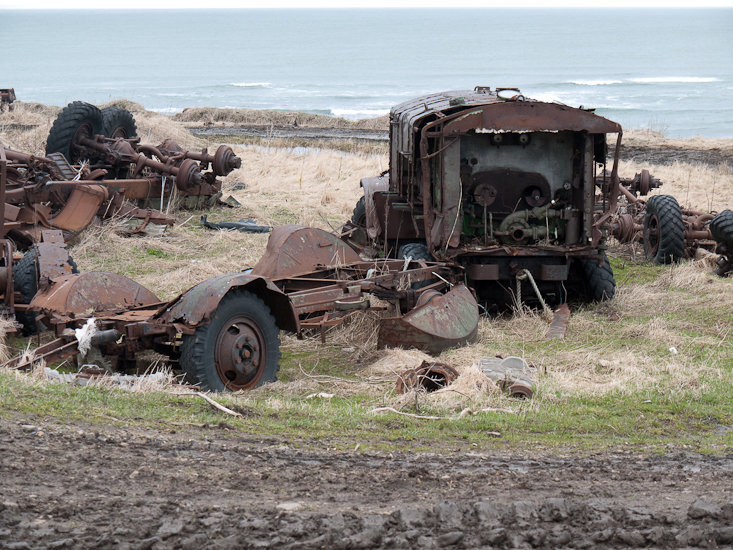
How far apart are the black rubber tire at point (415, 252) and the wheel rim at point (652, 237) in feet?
13.6

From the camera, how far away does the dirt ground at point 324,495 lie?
4340 mm

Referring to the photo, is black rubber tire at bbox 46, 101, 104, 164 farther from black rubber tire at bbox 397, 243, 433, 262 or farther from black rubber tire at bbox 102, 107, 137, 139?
black rubber tire at bbox 397, 243, 433, 262

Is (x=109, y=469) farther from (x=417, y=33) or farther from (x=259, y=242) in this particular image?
(x=417, y=33)

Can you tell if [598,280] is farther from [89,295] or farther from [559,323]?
[89,295]

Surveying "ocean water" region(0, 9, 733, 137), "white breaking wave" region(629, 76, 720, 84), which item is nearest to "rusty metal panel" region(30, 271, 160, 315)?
"ocean water" region(0, 9, 733, 137)

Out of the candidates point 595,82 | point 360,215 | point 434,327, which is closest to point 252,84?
point 595,82

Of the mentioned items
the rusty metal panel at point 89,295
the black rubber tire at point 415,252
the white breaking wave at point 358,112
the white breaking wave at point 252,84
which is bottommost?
the rusty metal panel at point 89,295

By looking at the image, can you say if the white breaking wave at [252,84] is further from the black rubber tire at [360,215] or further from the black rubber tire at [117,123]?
the black rubber tire at [360,215]

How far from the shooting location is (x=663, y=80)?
91.6 meters

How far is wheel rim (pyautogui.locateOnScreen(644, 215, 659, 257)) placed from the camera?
14.0 metres

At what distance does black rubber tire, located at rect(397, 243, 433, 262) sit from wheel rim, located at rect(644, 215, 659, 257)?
4.15m

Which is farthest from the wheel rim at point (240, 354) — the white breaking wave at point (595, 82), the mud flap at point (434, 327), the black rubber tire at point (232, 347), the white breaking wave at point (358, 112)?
the white breaking wave at point (595, 82)

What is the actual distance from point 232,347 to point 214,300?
1.48ft

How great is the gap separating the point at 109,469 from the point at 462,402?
299cm
